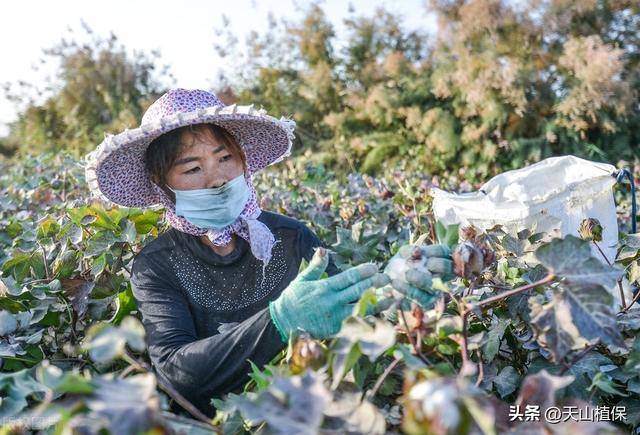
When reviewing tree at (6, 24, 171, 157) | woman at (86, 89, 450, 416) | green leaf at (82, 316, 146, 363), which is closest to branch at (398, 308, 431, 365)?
green leaf at (82, 316, 146, 363)

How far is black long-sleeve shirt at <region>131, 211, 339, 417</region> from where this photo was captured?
1355mm

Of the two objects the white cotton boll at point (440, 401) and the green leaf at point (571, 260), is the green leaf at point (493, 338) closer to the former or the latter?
the green leaf at point (571, 260)

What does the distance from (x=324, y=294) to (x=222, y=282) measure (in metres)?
0.71

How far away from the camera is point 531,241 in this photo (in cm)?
130

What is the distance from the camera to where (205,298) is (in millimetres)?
1688

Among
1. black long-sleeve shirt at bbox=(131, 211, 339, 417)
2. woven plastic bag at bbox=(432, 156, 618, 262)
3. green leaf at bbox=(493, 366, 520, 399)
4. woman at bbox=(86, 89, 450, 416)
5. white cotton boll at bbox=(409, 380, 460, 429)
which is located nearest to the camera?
white cotton boll at bbox=(409, 380, 460, 429)

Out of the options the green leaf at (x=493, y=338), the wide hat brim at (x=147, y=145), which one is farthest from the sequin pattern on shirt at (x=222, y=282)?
the green leaf at (x=493, y=338)

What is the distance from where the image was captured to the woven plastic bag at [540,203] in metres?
2.11

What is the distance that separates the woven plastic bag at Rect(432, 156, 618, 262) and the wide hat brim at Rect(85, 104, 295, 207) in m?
0.65

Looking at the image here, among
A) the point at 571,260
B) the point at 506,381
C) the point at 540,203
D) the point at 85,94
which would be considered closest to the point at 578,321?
the point at 571,260

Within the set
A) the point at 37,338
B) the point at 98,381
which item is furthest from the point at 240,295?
the point at 98,381

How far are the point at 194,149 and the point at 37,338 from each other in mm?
644

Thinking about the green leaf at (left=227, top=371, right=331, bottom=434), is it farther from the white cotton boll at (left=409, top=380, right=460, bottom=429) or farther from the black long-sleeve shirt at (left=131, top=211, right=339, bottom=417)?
the black long-sleeve shirt at (left=131, top=211, right=339, bottom=417)

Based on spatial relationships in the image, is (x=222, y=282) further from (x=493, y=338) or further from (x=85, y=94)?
(x=85, y=94)
